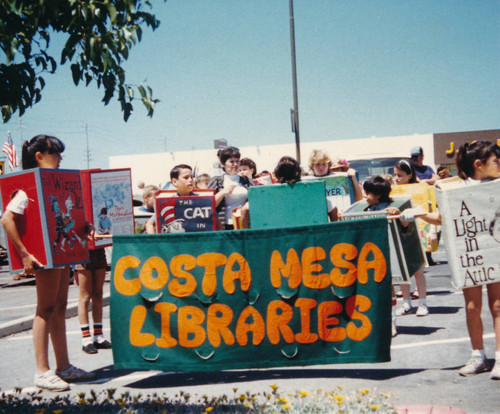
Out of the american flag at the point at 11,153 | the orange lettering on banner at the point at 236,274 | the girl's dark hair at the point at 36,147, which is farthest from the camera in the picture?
the american flag at the point at 11,153

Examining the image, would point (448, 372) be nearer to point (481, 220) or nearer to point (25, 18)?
point (481, 220)

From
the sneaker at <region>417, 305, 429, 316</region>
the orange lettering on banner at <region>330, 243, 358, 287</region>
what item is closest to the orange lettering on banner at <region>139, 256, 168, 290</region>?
the orange lettering on banner at <region>330, 243, 358, 287</region>

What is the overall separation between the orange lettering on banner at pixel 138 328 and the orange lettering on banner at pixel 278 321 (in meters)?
0.95

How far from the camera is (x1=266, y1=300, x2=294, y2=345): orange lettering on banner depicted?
4.62 m

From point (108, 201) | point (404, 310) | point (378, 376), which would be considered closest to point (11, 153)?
point (108, 201)

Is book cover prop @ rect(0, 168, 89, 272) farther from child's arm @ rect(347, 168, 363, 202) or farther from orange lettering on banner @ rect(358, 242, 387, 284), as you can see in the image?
child's arm @ rect(347, 168, 363, 202)

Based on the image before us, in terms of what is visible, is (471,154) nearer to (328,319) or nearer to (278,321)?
(328,319)

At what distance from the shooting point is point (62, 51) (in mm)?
3314

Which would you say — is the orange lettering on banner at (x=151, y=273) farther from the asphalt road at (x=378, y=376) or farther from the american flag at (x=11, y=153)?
the american flag at (x=11, y=153)

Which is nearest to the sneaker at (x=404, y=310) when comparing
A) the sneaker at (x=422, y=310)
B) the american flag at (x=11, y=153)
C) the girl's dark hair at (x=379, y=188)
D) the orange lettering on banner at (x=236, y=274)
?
the sneaker at (x=422, y=310)

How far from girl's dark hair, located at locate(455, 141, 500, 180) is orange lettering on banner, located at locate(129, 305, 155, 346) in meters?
2.84

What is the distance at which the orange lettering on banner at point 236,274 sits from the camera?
4.71m

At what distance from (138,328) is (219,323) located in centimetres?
66

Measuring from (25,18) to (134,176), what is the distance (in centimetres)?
4905
